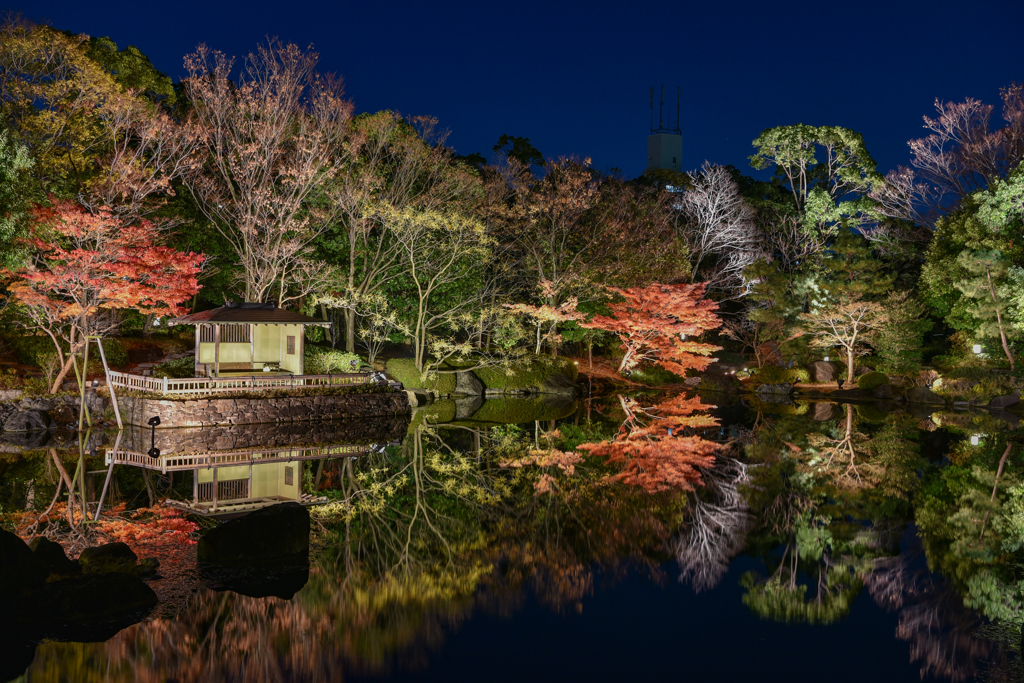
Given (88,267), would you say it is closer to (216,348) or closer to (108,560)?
(216,348)

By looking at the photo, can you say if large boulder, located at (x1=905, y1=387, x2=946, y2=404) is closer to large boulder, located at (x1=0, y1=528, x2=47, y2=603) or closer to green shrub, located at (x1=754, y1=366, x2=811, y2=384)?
green shrub, located at (x1=754, y1=366, x2=811, y2=384)

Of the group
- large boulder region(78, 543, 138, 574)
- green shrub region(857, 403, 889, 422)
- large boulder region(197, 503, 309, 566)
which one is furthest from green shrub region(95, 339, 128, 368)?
green shrub region(857, 403, 889, 422)

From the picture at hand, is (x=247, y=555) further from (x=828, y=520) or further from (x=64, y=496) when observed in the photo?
(x=828, y=520)

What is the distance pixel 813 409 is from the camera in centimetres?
2367

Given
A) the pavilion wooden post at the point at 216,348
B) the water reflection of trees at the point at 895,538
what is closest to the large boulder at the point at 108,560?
the water reflection of trees at the point at 895,538

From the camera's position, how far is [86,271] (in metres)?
15.9

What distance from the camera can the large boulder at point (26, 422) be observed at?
16422 millimetres

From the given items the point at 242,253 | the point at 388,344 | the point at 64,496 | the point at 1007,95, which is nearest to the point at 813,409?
the point at 1007,95

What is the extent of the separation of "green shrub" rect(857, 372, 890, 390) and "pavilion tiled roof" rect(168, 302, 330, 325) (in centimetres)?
2029

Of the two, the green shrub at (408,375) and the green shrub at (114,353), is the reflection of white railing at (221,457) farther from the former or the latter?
the green shrub at (114,353)

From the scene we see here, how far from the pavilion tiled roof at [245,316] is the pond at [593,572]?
5.38 metres

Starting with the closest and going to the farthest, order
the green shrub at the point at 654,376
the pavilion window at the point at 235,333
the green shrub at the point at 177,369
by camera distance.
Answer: the green shrub at the point at 177,369 < the pavilion window at the point at 235,333 < the green shrub at the point at 654,376

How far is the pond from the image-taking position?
17.6 feet

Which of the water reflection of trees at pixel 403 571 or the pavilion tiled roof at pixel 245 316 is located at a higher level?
the pavilion tiled roof at pixel 245 316
